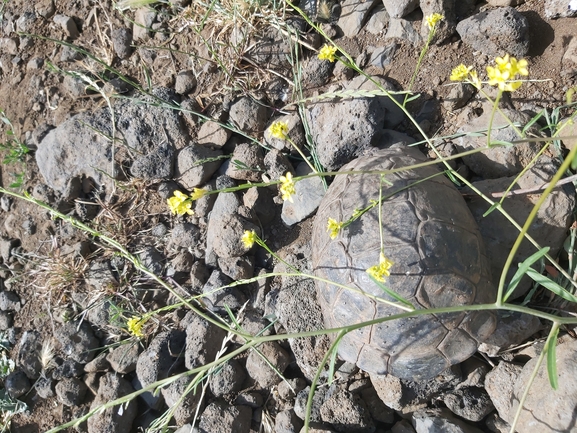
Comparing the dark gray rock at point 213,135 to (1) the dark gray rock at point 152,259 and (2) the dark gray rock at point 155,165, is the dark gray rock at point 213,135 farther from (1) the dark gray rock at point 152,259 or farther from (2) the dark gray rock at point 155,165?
(1) the dark gray rock at point 152,259

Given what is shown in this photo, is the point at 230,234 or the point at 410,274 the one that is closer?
the point at 410,274

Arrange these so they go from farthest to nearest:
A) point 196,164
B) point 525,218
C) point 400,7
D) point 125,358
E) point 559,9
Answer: point 196,164 < point 125,358 < point 400,7 < point 559,9 < point 525,218

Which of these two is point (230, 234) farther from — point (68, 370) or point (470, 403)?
point (470, 403)

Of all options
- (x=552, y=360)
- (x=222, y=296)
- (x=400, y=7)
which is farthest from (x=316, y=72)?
(x=552, y=360)

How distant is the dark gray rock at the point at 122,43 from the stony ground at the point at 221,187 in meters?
0.02

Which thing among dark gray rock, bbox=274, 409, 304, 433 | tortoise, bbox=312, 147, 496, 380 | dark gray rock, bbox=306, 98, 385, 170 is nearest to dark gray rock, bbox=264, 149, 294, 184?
dark gray rock, bbox=306, 98, 385, 170

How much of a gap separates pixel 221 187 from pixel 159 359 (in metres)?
1.18

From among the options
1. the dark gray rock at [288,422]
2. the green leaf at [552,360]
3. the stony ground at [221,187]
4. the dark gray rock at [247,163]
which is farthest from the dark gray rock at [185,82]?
the green leaf at [552,360]

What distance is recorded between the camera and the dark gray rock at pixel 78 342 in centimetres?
339

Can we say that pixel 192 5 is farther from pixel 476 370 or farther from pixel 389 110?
pixel 476 370

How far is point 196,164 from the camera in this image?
3.35 m

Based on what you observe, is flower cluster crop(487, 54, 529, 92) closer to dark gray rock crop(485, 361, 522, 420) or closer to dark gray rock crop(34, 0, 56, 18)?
dark gray rock crop(485, 361, 522, 420)

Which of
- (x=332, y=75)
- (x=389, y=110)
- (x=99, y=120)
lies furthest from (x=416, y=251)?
(x=99, y=120)

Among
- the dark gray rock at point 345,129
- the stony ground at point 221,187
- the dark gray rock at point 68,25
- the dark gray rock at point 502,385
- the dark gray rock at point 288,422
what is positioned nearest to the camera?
the dark gray rock at point 502,385
